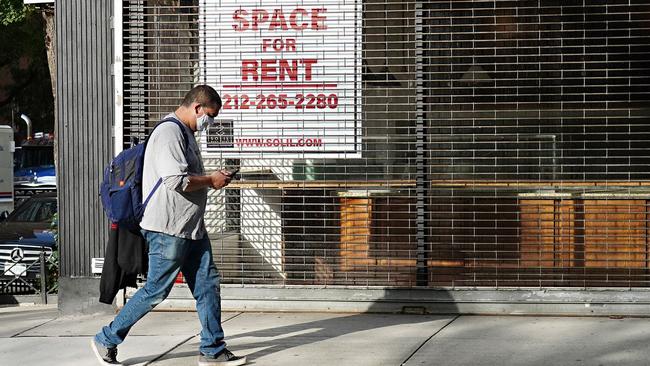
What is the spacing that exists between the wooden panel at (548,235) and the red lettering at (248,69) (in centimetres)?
266

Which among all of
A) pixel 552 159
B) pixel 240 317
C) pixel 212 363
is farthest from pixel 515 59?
pixel 212 363

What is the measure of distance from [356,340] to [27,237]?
280 inches

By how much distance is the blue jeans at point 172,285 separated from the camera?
693 centimetres

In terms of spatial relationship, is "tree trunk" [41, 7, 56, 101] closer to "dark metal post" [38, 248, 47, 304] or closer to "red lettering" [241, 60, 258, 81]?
"dark metal post" [38, 248, 47, 304]

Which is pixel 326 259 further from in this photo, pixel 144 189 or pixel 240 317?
pixel 144 189

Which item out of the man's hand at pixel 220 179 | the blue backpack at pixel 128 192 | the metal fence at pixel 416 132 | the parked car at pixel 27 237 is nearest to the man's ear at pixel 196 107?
the blue backpack at pixel 128 192

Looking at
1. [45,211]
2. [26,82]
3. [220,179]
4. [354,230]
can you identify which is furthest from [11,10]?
[26,82]

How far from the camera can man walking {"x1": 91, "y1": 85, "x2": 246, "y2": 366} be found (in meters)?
6.82

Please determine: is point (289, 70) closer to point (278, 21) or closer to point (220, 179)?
point (278, 21)

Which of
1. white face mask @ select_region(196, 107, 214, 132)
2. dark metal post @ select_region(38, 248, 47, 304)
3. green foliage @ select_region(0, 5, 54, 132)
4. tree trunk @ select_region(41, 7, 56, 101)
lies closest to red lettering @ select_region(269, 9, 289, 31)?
tree trunk @ select_region(41, 7, 56, 101)

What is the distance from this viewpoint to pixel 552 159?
9078mm

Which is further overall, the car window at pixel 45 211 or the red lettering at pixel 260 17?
the car window at pixel 45 211

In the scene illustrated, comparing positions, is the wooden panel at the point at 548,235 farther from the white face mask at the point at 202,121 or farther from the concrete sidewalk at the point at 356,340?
the white face mask at the point at 202,121

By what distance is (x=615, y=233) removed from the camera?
9.05 m
